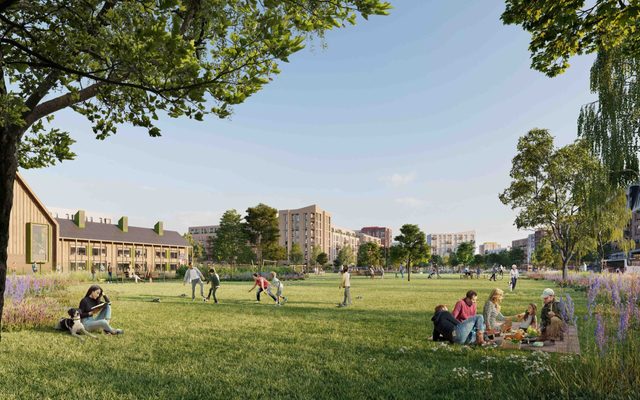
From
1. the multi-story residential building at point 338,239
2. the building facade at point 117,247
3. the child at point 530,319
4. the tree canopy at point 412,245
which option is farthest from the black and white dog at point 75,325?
the multi-story residential building at point 338,239

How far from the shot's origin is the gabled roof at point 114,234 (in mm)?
68938

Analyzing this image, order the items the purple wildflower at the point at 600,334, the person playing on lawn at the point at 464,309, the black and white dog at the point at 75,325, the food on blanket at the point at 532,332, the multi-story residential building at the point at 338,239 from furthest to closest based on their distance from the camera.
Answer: the multi-story residential building at the point at 338,239 → the black and white dog at the point at 75,325 → the person playing on lawn at the point at 464,309 → the food on blanket at the point at 532,332 → the purple wildflower at the point at 600,334

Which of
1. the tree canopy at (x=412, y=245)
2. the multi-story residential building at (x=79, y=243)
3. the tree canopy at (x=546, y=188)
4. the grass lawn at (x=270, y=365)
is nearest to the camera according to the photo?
the grass lawn at (x=270, y=365)

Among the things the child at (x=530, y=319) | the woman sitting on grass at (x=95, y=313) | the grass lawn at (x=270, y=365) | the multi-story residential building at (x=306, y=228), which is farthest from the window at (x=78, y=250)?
the multi-story residential building at (x=306, y=228)

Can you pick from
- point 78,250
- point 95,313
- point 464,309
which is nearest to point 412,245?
point 464,309

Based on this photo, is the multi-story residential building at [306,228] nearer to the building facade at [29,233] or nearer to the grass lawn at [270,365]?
the building facade at [29,233]

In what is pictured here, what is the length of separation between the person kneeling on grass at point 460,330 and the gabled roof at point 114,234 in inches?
2747

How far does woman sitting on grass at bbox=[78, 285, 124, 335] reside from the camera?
1093 centimetres

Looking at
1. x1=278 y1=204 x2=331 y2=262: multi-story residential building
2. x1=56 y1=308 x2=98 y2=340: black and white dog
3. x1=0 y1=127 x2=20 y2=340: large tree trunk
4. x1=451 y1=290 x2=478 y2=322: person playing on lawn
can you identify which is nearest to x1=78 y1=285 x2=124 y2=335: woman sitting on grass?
Result: x1=56 y1=308 x2=98 y2=340: black and white dog

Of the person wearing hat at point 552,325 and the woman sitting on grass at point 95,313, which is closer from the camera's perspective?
the person wearing hat at point 552,325

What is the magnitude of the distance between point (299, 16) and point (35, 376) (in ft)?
22.7

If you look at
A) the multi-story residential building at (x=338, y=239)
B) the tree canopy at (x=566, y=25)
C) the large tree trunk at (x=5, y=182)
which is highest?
the tree canopy at (x=566, y=25)

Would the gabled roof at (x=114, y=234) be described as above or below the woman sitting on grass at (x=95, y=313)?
above

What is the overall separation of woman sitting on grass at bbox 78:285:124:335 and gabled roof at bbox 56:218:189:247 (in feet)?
210
